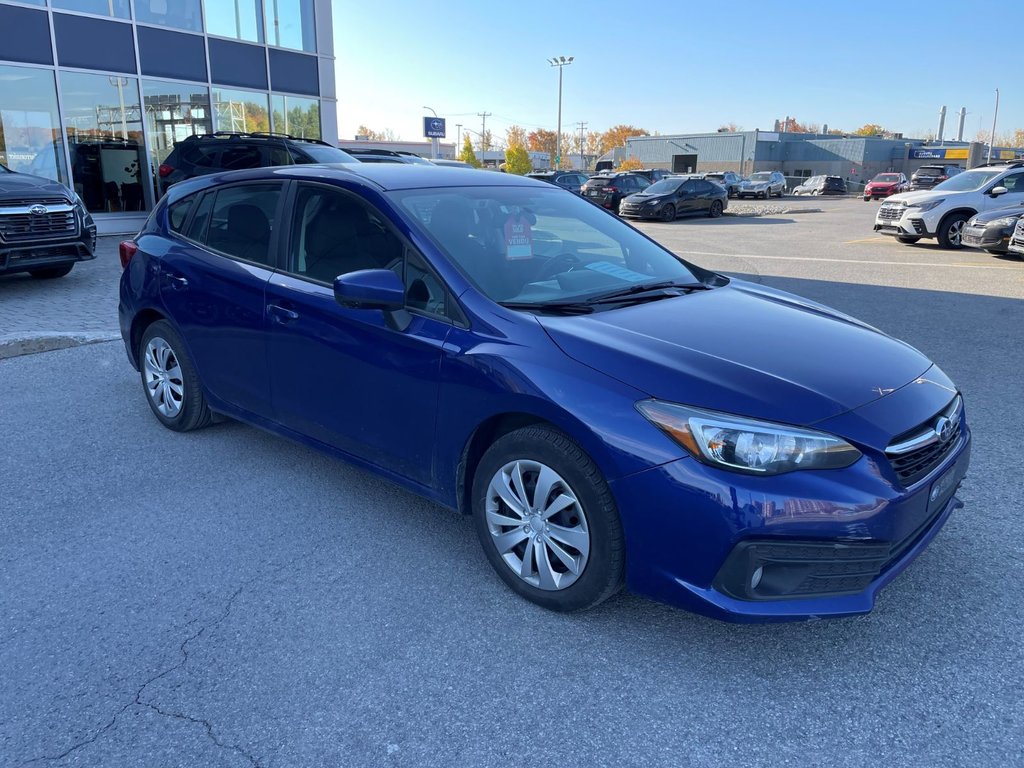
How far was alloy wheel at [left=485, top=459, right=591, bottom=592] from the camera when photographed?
2.83 metres

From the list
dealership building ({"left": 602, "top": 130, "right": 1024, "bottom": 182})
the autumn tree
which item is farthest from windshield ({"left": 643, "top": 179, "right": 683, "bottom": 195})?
the autumn tree

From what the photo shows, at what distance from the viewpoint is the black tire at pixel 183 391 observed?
4629 millimetres

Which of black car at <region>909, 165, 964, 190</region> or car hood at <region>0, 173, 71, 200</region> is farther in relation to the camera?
black car at <region>909, 165, 964, 190</region>

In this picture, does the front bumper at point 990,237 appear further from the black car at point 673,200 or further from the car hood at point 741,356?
the black car at point 673,200

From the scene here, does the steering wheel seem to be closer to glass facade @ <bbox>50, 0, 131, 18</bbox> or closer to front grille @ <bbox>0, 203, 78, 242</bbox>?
front grille @ <bbox>0, 203, 78, 242</bbox>

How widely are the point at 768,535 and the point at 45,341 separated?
278 inches

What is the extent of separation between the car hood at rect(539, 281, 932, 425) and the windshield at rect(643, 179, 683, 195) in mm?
23980

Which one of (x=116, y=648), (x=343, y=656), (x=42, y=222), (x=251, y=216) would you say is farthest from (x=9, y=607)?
(x=42, y=222)

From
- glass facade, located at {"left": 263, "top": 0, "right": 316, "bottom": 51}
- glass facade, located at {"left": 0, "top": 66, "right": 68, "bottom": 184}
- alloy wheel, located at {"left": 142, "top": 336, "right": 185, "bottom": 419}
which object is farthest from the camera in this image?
glass facade, located at {"left": 263, "top": 0, "right": 316, "bottom": 51}

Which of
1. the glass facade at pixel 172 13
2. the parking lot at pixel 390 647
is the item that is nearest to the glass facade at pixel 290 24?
the glass facade at pixel 172 13

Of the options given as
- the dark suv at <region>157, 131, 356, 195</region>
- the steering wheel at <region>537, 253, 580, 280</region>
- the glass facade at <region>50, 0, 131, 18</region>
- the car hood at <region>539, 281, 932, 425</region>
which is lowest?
the car hood at <region>539, 281, 932, 425</region>

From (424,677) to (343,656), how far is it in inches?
12.8

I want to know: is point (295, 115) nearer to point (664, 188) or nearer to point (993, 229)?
point (664, 188)

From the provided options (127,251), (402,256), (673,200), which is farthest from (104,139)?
(673,200)
